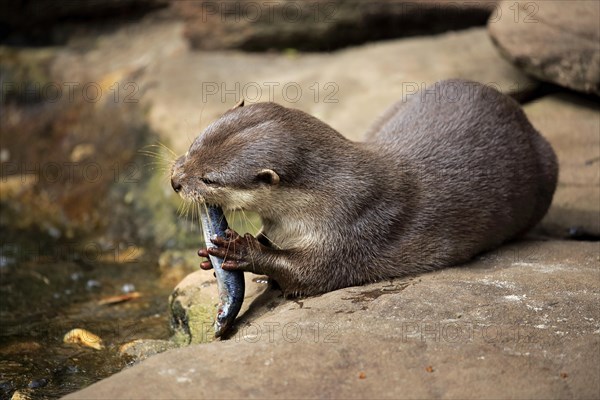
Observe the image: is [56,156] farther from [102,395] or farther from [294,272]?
[102,395]

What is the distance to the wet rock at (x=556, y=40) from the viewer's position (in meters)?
5.55

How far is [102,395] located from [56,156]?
415cm

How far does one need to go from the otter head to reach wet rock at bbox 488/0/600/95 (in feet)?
8.33

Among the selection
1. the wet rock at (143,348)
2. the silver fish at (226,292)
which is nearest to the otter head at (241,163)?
the silver fish at (226,292)

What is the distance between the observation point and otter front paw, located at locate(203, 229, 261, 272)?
3.72 m

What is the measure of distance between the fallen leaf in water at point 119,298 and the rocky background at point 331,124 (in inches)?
12.9

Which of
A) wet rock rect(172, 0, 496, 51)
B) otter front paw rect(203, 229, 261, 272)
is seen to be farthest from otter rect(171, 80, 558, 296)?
wet rock rect(172, 0, 496, 51)

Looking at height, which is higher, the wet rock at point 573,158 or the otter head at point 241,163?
the otter head at point 241,163

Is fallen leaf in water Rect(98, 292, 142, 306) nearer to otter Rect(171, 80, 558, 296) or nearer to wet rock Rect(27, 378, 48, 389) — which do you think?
wet rock Rect(27, 378, 48, 389)

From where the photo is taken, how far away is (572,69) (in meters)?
5.64

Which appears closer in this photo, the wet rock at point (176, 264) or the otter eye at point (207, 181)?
the otter eye at point (207, 181)

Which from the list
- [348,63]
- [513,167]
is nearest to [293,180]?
[513,167]

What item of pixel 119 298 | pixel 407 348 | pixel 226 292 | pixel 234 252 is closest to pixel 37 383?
pixel 226 292

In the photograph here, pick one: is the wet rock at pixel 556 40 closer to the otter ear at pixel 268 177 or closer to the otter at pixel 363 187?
the otter at pixel 363 187
